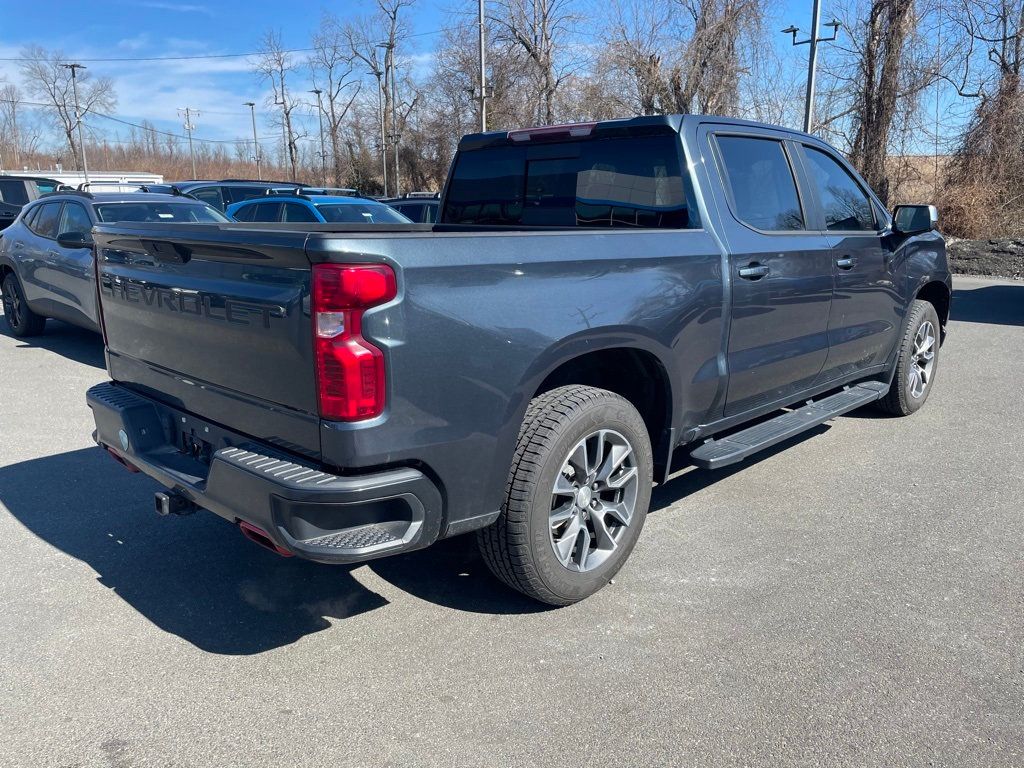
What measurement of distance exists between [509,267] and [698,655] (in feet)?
5.34

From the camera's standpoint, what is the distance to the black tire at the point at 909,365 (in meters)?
5.91

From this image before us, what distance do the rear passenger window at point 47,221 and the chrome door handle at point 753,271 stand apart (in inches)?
303

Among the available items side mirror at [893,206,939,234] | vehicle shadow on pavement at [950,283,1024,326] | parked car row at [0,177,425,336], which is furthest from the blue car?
vehicle shadow on pavement at [950,283,1024,326]

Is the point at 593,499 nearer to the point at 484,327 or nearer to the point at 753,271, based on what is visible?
the point at 484,327

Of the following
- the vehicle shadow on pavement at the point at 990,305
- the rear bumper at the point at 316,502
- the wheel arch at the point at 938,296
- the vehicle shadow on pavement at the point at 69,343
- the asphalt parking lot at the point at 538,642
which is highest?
the wheel arch at the point at 938,296

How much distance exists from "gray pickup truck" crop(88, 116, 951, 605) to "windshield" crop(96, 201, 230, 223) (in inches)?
198

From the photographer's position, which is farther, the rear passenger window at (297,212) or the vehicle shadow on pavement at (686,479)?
the rear passenger window at (297,212)

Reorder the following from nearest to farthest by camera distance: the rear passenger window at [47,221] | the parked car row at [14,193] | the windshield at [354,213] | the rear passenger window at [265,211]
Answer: the rear passenger window at [47,221]
the windshield at [354,213]
the rear passenger window at [265,211]
the parked car row at [14,193]

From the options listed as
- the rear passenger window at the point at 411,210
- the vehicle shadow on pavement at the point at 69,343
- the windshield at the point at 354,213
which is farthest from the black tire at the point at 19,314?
the rear passenger window at the point at 411,210

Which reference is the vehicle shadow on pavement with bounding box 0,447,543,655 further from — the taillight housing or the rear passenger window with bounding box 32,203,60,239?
the rear passenger window with bounding box 32,203,60,239

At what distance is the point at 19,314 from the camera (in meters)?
9.56

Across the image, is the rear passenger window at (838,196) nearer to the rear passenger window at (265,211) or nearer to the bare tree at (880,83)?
the rear passenger window at (265,211)

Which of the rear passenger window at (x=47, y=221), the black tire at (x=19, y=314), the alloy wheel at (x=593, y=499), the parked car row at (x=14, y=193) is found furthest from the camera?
the parked car row at (x=14, y=193)

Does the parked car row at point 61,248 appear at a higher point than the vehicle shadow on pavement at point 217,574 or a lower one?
higher
